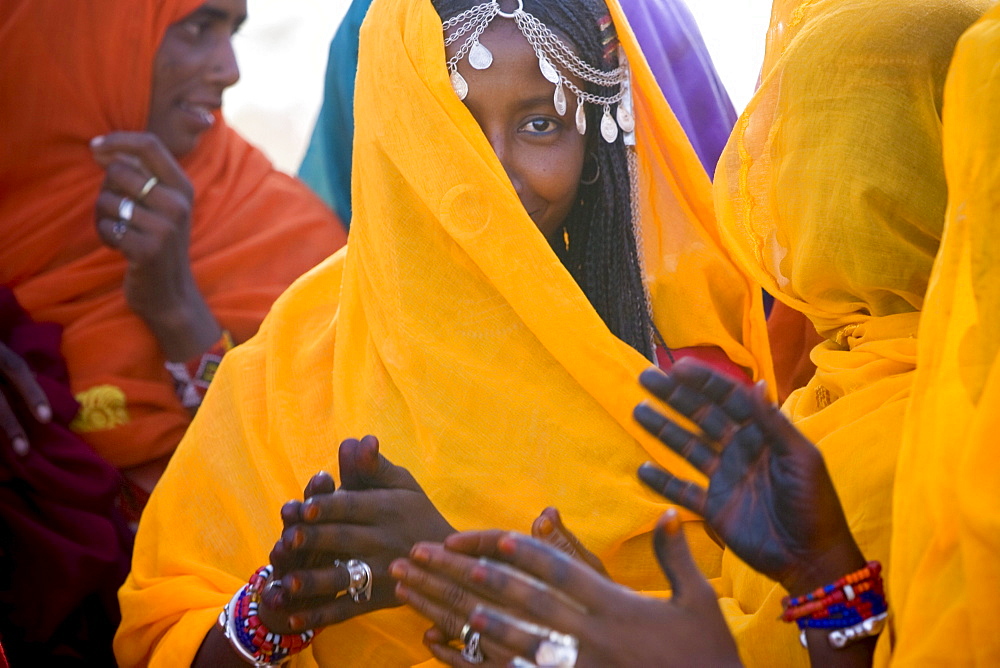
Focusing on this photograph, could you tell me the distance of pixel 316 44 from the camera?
3916 mm

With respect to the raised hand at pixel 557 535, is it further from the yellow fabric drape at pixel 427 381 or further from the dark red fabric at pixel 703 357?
the dark red fabric at pixel 703 357

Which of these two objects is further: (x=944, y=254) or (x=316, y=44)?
(x=316, y=44)

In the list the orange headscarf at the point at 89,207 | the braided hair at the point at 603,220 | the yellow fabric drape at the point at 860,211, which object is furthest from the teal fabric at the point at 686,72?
the orange headscarf at the point at 89,207

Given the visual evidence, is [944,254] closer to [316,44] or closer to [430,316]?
[430,316]

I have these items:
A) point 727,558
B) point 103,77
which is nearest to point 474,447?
point 727,558

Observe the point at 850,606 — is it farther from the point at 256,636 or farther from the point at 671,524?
the point at 256,636

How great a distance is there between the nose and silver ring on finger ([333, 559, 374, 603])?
1.76 meters

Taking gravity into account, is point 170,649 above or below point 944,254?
below

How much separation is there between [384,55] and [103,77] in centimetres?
119

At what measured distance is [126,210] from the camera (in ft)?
8.25

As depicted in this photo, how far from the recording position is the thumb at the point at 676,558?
3.31 feet

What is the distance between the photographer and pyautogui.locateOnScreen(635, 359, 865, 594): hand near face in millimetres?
1056

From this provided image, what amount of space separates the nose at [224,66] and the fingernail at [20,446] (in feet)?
3.71

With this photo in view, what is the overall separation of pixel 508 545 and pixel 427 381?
695mm
